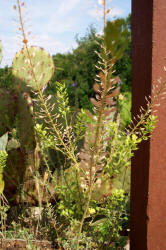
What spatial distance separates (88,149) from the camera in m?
0.61

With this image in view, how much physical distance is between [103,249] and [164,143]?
0.42m

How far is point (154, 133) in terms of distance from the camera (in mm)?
677

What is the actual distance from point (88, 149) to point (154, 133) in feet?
0.62

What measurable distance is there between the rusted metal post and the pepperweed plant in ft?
0.14

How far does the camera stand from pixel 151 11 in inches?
25.8

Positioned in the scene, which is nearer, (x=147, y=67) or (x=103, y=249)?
(x=147, y=67)

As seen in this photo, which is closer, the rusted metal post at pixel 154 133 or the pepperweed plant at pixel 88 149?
the pepperweed plant at pixel 88 149

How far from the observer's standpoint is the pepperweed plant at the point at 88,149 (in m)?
0.30

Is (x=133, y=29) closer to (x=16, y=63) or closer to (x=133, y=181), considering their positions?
(x=133, y=181)

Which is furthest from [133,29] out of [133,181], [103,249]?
[103,249]

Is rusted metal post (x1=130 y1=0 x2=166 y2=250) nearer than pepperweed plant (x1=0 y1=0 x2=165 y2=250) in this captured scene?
No

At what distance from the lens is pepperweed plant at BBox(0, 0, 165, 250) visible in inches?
11.8

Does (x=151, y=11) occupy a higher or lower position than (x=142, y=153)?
higher

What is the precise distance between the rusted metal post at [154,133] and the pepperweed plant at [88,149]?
0.04 m
